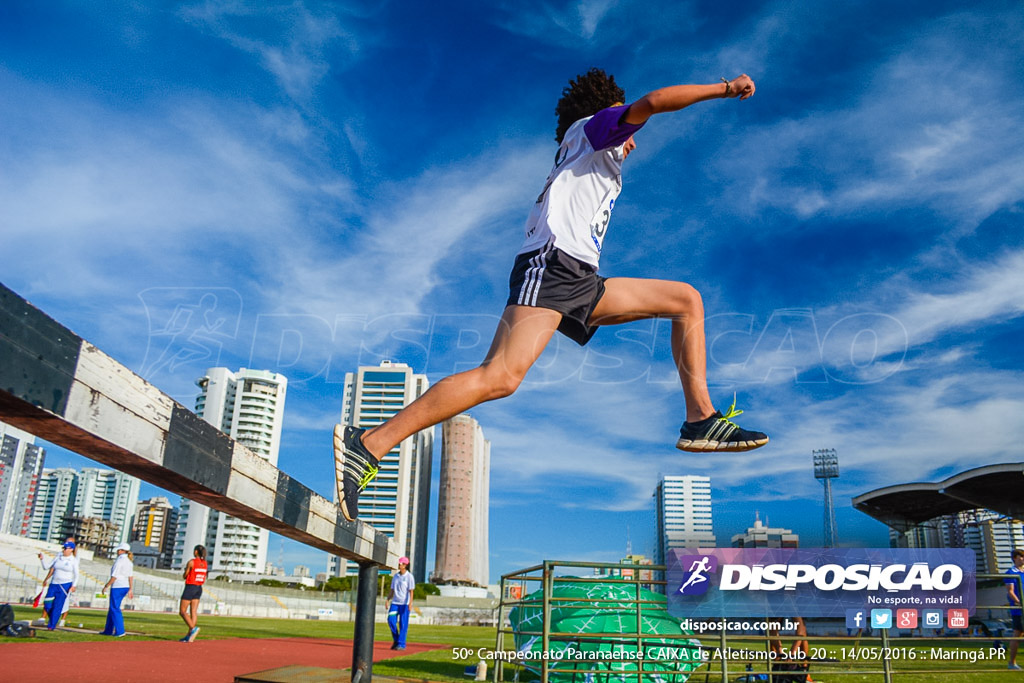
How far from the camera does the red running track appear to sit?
18.3ft

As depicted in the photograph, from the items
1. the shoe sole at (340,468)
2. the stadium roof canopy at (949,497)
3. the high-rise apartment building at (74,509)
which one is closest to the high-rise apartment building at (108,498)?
the high-rise apartment building at (74,509)

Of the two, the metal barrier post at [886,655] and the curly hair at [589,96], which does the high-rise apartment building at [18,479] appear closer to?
the curly hair at [589,96]

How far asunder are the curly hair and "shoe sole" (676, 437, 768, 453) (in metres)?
1.67

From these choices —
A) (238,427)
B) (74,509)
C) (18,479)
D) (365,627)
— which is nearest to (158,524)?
(74,509)

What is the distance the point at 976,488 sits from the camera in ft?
93.0

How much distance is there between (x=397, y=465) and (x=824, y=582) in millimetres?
131466

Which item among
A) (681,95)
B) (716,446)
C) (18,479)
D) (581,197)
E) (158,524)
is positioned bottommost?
(716,446)

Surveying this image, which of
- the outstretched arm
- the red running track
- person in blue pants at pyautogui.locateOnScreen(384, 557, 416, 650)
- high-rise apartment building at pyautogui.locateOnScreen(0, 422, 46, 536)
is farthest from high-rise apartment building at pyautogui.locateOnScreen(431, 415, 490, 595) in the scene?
the outstretched arm

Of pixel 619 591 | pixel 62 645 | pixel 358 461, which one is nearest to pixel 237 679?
pixel 358 461

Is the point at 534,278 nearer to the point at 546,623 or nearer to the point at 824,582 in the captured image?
the point at 546,623

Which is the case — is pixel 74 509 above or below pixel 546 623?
above

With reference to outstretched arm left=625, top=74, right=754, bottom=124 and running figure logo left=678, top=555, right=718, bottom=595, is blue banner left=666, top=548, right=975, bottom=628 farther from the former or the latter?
outstretched arm left=625, top=74, right=754, bottom=124

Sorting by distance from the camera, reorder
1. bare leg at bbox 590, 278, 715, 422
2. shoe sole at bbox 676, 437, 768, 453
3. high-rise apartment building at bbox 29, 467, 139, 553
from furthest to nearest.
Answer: high-rise apartment building at bbox 29, 467, 139, 553 → bare leg at bbox 590, 278, 715, 422 → shoe sole at bbox 676, 437, 768, 453

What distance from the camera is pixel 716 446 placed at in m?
3.18
